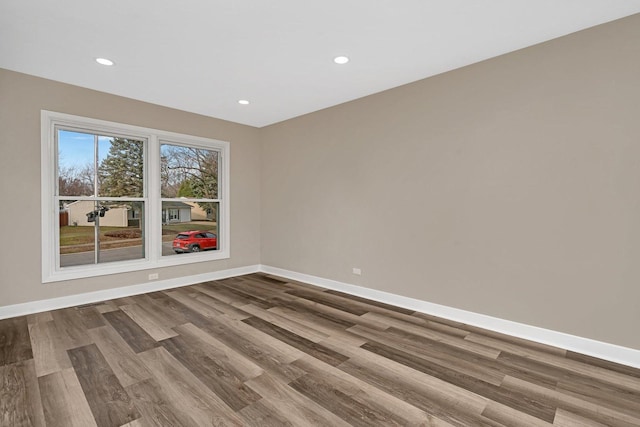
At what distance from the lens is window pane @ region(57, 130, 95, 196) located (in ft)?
11.8

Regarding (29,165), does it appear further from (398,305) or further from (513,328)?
(513,328)

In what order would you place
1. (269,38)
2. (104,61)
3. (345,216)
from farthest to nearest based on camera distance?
(345,216), (104,61), (269,38)

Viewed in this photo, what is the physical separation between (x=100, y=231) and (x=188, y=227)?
116 cm

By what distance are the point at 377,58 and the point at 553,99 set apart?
159cm

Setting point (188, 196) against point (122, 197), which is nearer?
point (122, 197)

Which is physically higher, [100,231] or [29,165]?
[29,165]

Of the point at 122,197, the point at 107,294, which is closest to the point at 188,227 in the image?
the point at 122,197

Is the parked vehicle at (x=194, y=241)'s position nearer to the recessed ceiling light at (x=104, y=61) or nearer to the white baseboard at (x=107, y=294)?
the white baseboard at (x=107, y=294)

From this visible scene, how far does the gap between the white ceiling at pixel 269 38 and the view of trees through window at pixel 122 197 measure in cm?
83

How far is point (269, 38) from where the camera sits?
2.58m

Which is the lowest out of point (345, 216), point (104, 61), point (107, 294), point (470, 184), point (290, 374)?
point (290, 374)

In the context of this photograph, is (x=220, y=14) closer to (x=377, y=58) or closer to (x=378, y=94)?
(x=377, y=58)

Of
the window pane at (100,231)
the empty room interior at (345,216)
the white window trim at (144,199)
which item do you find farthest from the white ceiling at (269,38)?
the window pane at (100,231)

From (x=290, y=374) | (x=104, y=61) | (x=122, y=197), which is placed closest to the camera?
(x=290, y=374)
